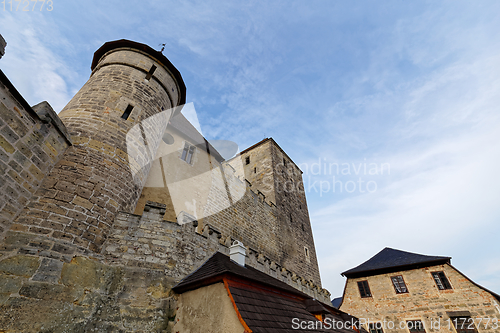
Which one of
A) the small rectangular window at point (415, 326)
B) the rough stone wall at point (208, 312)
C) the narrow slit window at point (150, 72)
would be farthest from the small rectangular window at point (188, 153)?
the small rectangular window at point (415, 326)

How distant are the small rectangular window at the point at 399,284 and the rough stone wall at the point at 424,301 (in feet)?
0.55

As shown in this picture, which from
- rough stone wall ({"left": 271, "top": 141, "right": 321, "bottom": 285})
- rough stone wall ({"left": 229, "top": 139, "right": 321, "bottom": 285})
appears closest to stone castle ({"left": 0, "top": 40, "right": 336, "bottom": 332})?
rough stone wall ({"left": 229, "top": 139, "right": 321, "bottom": 285})

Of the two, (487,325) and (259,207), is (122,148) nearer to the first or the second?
(259,207)

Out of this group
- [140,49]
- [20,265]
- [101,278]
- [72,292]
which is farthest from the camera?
[140,49]

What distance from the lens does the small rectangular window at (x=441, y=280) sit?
38.0 ft

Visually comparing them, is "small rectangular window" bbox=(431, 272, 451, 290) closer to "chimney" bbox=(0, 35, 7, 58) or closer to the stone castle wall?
the stone castle wall

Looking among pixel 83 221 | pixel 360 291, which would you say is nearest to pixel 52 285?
pixel 83 221

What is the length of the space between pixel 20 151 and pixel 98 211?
1.75 metres

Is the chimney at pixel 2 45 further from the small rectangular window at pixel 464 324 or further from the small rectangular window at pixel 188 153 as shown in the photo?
the small rectangular window at pixel 464 324

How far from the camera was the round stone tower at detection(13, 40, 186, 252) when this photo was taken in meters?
4.49

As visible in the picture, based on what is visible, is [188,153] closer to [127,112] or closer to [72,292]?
[127,112]

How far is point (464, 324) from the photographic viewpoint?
34.2 feet

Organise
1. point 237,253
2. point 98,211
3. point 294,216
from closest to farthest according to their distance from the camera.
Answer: point 98,211 < point 237,253 < point 294,216

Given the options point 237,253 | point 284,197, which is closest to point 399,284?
point 284,197
